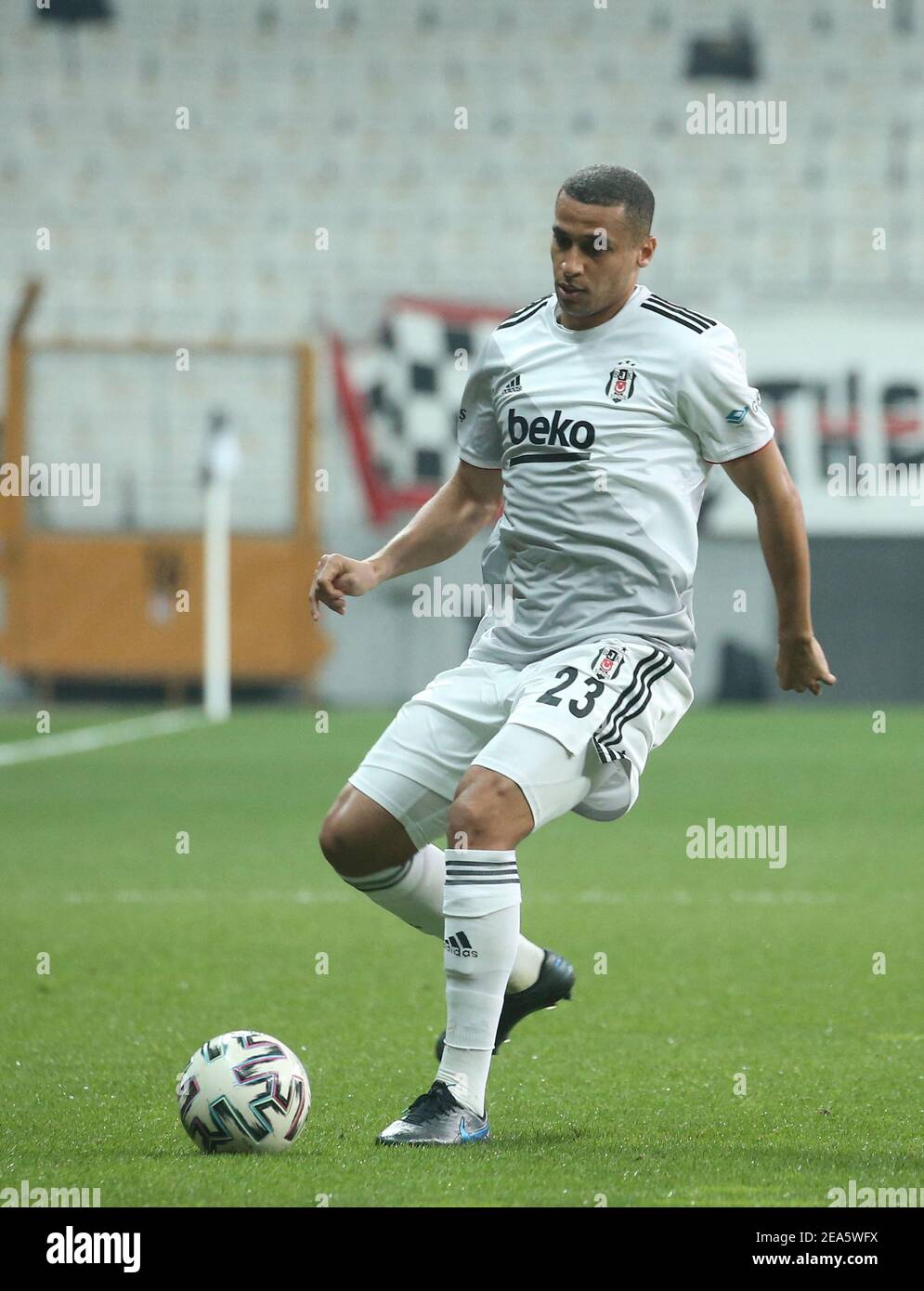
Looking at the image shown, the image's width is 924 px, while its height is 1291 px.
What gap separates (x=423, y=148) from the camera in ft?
65.7

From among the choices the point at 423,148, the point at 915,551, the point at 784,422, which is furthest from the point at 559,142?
the point at 915,551

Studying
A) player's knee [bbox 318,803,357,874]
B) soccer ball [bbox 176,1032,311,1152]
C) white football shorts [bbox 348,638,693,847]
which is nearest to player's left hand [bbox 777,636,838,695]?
white football shorts [bbox 348,638,693,847]

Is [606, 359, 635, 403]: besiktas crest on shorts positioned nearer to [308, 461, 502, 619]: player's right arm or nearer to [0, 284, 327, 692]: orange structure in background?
[308, 461, 502, 619]: player's right arm

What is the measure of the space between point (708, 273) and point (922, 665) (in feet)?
15.2

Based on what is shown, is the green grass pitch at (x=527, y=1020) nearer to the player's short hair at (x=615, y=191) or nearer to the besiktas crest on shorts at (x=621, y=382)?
the besiktas crest on shorts at (x=621, y=382)

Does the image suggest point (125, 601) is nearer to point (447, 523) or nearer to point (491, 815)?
point (447, 523)

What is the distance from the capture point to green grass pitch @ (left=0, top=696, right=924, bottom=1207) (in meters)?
3.30

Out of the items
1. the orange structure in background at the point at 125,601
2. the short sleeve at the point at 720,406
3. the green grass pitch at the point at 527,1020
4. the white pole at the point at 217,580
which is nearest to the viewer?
the green grass pitch at the point at 527,1020

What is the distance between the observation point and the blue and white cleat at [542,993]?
4.07 m

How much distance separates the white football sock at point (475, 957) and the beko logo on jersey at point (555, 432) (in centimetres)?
80

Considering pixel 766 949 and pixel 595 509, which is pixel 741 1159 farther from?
pixel 766 949

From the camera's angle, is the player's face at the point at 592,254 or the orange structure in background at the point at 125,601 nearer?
the player's face at the point at 592,254

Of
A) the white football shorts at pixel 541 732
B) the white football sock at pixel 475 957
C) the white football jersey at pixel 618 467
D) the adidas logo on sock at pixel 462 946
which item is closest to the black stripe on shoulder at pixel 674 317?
the white football jersey at pixel 618 467

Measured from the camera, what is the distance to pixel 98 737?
14.4 meters
